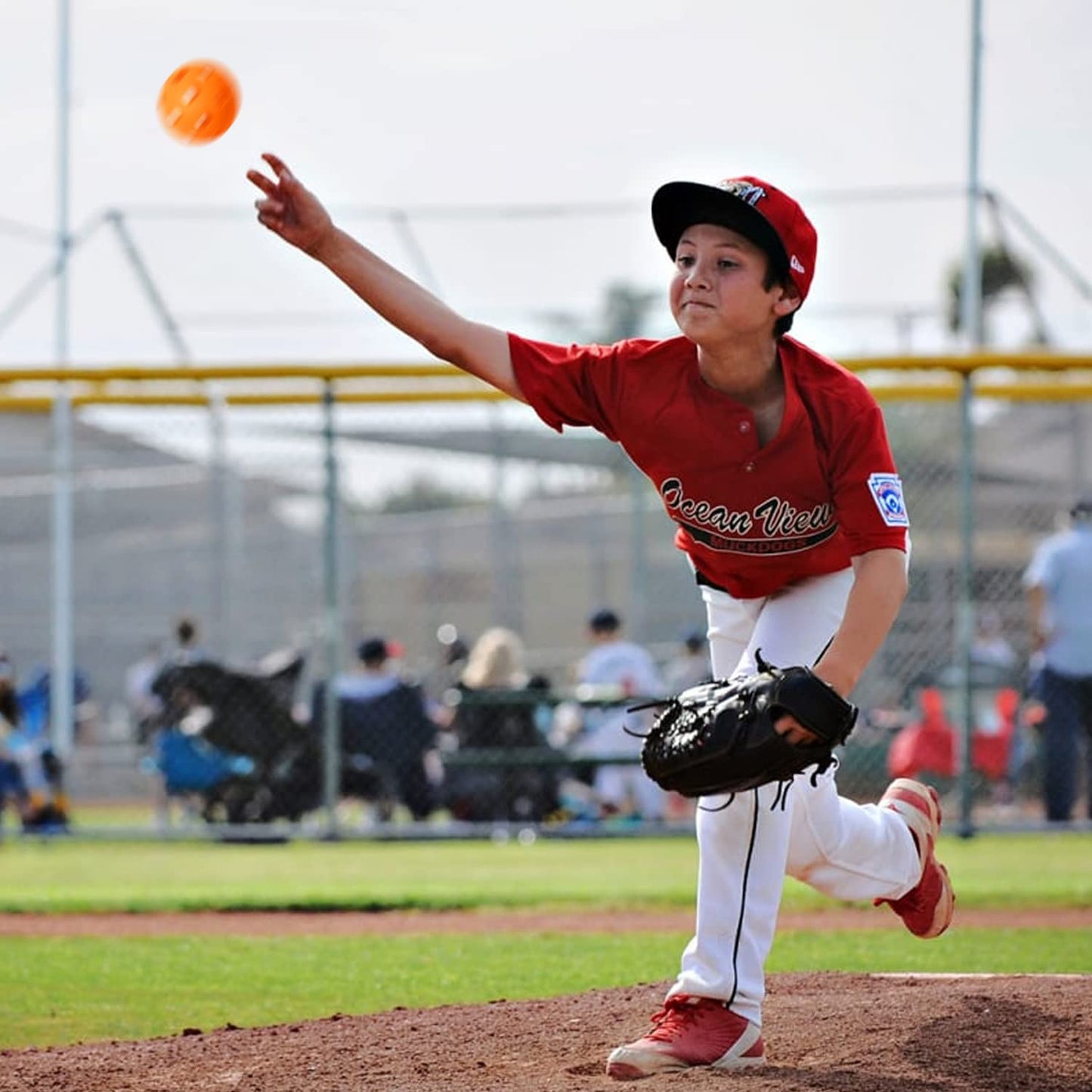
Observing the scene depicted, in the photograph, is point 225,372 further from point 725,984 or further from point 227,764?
point 725,984

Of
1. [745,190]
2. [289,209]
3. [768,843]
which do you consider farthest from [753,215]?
[768,843]

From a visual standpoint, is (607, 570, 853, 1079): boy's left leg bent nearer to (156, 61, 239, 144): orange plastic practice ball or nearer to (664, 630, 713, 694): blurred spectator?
(156, 61, 239, 144): orange plastic practice ball

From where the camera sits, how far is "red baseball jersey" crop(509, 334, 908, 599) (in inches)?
164

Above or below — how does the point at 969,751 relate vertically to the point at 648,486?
below

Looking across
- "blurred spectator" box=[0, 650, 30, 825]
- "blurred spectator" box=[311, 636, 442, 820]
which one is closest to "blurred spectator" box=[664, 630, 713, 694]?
"blurred spectator" box=[311, 636, 442, 820]

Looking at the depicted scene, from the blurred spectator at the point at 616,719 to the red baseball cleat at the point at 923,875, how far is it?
6.91 metres

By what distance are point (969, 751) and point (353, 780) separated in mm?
→ 4035

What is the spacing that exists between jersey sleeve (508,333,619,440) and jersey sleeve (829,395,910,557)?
1.69 feet


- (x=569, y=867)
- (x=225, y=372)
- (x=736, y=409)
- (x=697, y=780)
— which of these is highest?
(x=225, y=372)

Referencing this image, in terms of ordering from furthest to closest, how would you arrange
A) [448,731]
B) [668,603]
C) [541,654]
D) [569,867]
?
[541,654], [668,603], [448,731], [569,867]

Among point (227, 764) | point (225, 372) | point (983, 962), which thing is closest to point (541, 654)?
point (227, 764)

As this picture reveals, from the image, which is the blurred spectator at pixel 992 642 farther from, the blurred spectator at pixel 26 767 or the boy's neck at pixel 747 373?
the boy's neck at pixel 747 373

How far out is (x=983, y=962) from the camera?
593cm

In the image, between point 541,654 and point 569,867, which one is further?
point 541,654
